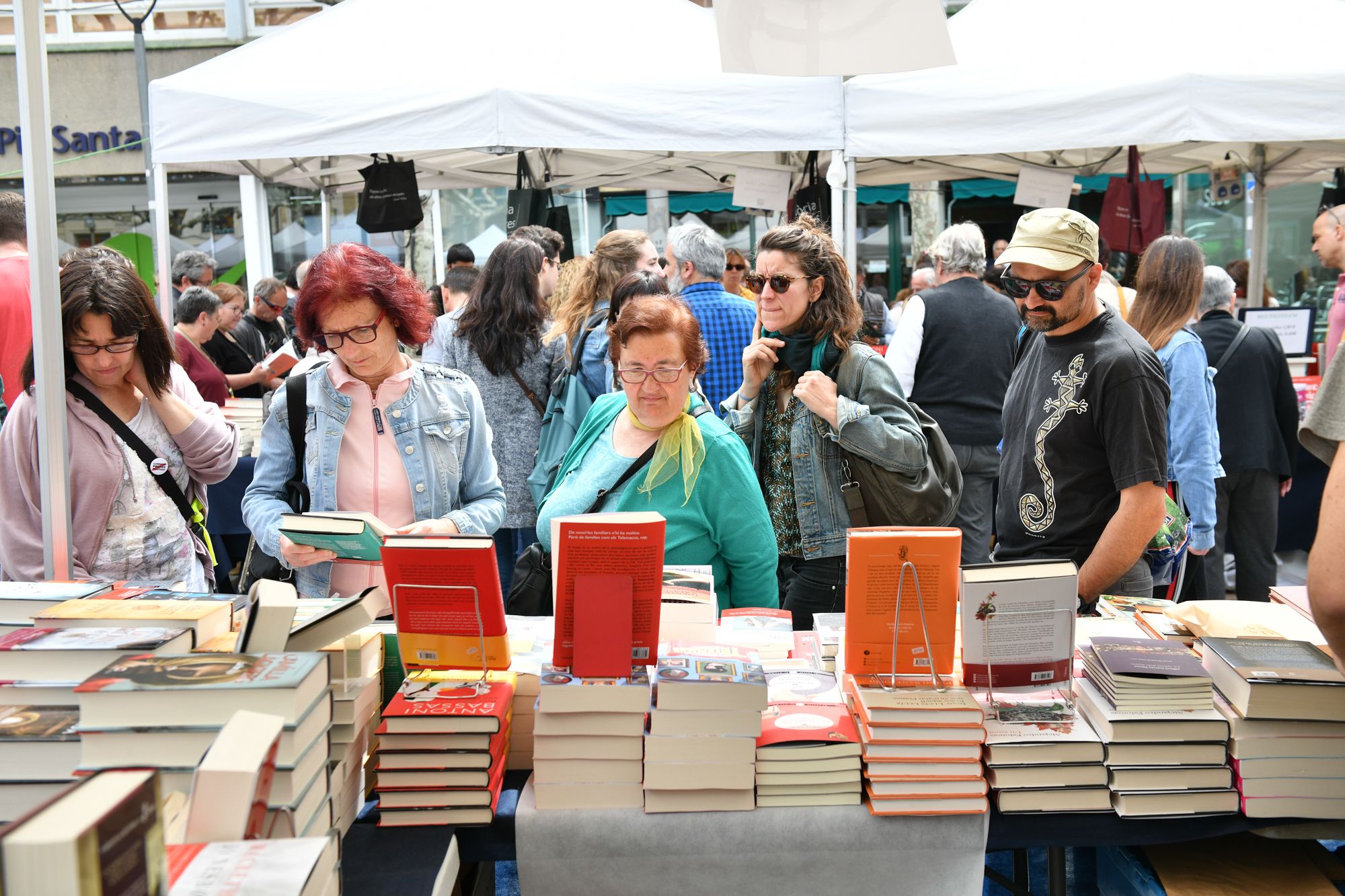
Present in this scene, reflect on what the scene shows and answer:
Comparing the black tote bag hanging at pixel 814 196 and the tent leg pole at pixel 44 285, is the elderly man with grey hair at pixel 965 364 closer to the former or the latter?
the black tote bag hanging at pixel 814 196

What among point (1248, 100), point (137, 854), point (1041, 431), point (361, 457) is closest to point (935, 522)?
point (1041, 431)

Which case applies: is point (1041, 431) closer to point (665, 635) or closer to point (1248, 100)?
point (665, 635)

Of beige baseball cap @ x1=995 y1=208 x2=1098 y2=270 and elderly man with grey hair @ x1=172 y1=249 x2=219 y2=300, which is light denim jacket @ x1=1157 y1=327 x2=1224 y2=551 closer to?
beige baseball cap @ x1=995 y1=208 x2=1098 y2=270

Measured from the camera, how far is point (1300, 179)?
8.20 m

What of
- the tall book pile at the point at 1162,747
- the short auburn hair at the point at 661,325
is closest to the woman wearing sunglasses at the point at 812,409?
the short auburn hair at the point at 661,325

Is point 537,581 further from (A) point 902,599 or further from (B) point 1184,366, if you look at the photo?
(B) point 1184,366

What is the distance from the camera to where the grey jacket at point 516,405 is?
415cm

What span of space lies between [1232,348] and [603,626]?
429 cm

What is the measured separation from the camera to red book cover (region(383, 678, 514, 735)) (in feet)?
5.33

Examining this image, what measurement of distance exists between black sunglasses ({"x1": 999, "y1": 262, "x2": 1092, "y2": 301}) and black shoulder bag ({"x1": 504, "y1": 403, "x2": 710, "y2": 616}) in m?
0.88

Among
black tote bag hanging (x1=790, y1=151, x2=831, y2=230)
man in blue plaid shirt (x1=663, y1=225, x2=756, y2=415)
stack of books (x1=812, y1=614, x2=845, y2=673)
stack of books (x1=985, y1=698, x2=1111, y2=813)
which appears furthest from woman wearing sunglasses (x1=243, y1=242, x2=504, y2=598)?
black tote bag hanging (x1=790, y1=151, x2=831, y2=230)

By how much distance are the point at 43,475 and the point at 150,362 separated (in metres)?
0.40

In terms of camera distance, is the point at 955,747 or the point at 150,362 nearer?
the point at 955,747

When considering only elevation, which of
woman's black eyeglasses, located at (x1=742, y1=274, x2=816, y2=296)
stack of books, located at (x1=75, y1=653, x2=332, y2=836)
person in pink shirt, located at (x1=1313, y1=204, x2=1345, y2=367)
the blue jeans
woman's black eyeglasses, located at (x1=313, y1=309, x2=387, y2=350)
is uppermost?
person in pink shirt, located at (x1=1313, y1=204, x2=1345, y2=367)
